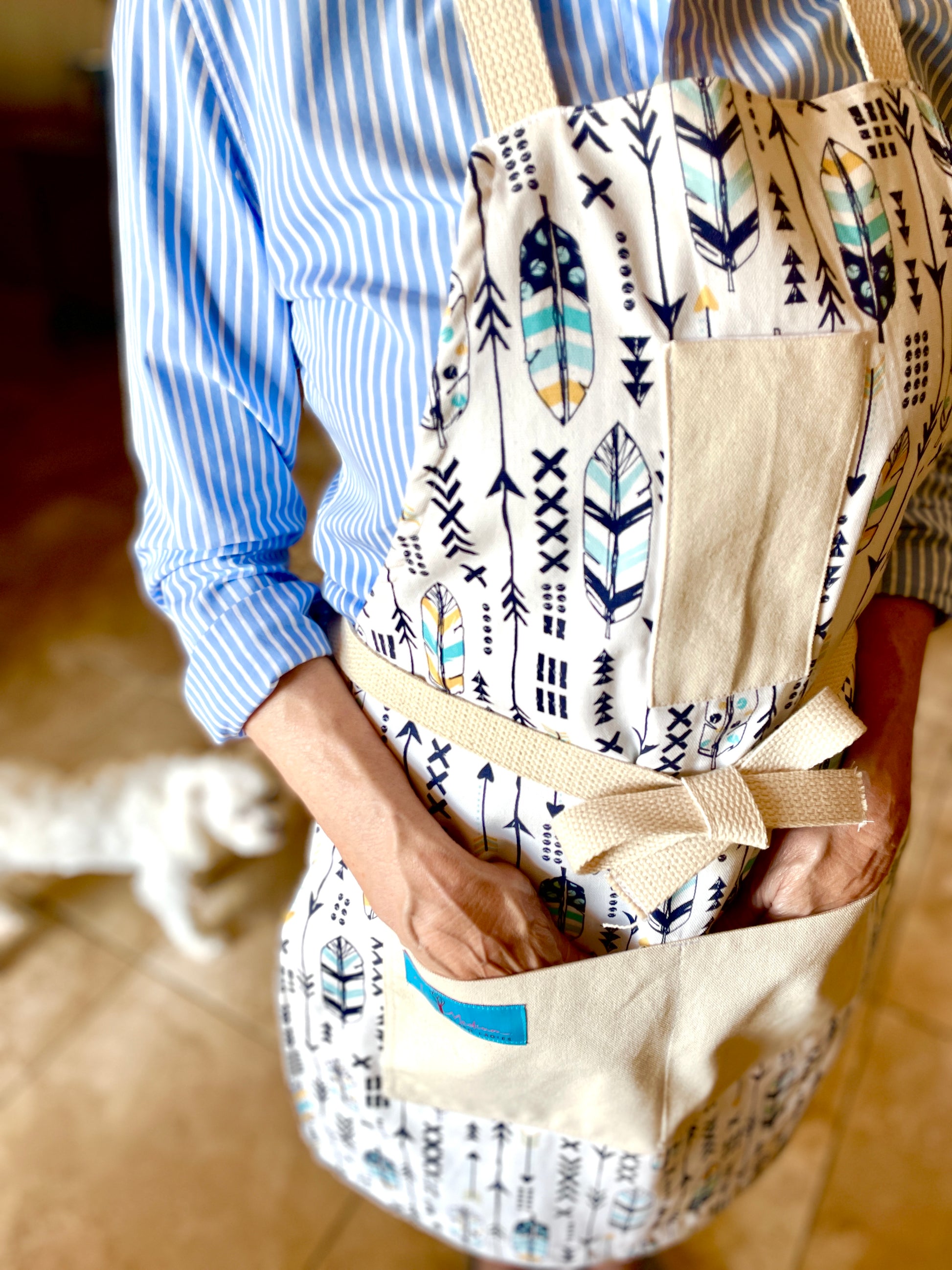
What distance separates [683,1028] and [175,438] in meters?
0.49

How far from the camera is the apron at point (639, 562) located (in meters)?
0.40

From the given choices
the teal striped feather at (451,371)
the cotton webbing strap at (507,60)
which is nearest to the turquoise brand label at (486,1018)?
the teal striped feather at (451,371)

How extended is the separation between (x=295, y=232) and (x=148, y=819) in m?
1.10

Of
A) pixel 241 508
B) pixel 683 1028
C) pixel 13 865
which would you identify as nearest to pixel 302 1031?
pixel 683 1028

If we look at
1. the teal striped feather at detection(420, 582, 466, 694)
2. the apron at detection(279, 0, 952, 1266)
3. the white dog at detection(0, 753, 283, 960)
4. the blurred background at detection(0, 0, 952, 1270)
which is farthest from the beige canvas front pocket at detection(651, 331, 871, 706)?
the white dog at detection(0, 753, 283, 960)

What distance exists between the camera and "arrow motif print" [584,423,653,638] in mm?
425

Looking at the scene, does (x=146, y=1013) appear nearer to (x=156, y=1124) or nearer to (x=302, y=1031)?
(x=156, y=1124)

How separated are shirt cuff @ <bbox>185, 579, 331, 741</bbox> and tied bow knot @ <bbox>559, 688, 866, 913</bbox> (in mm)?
192

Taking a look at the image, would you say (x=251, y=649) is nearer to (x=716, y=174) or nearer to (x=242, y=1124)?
(x=716, y=174)

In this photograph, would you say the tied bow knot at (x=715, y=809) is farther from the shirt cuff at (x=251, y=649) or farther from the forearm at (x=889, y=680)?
the shirt cuff at (x=251, y=649)

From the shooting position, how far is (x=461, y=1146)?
0.71m

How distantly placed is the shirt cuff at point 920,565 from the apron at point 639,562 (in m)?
0.11

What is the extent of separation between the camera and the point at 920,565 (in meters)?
0.66

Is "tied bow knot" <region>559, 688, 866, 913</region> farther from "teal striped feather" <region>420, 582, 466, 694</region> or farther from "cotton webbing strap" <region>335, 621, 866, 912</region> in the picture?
"teal striped feather" <region>420, 582, 466, 694</region>
